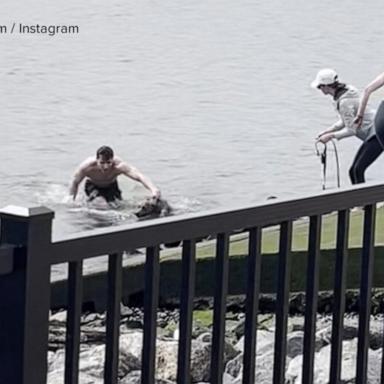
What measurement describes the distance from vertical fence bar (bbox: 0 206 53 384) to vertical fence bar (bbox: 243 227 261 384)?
15.9 inches

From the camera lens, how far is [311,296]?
226 centimetres

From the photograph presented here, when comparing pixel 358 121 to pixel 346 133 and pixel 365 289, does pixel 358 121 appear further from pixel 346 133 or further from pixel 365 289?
pixel 365 289

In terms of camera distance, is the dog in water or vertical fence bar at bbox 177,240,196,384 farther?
the dog in water

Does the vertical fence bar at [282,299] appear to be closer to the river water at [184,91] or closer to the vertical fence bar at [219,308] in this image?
the vertical fence bar at [219,308]

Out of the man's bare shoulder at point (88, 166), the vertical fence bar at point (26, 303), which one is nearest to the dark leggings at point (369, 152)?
the man's bare shoulder at point (88, 166)

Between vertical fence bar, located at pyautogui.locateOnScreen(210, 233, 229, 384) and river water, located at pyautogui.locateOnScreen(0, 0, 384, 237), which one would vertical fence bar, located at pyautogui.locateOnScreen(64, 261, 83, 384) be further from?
river water, located at pyautogui.locateOnScreen(0, 0, 384, 237)

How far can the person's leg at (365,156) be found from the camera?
41.7 ft

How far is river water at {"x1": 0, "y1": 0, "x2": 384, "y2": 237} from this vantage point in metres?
19.8

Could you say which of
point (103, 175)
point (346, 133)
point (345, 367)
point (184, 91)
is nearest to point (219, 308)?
point (345, 367)

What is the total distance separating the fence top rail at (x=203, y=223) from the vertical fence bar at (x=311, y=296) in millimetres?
38

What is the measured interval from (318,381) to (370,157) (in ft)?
31.2

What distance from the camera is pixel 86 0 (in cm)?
2961

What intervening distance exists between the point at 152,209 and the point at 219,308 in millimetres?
12431

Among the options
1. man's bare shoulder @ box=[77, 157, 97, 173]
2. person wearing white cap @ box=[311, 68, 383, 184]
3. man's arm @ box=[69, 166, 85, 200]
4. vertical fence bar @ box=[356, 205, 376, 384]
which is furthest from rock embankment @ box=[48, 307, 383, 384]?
man's arm @ box=[69, 166, 85, 200]
